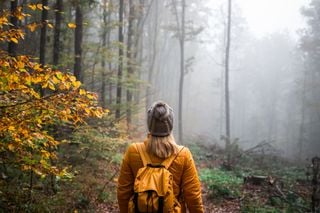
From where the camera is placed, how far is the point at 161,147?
11.0 ft

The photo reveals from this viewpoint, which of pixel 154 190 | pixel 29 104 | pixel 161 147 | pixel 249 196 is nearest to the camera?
pixel 154 190

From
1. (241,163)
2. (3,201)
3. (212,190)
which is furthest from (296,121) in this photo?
(3,201)

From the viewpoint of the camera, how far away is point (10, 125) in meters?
4.75

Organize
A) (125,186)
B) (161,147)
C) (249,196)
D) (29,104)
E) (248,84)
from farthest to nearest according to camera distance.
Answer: (248,84) < (249,196) < (29,104) < (125,186) < (161,147)

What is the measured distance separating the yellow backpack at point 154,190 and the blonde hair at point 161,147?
0.08 meters

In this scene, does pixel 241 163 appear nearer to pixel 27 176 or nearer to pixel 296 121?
pixel 27 176

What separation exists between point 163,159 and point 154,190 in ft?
1.08

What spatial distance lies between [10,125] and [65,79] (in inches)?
38.2

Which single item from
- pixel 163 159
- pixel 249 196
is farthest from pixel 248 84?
pixel 163 159

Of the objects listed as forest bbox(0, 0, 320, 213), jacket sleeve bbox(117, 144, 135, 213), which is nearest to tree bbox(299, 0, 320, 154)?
forest bbox(0, 0, 320, 213)

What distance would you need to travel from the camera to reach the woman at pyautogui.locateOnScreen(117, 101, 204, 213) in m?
3.37

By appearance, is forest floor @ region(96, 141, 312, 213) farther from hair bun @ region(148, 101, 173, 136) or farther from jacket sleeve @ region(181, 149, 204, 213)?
hair bun @ region(148, 101, 173, 136)

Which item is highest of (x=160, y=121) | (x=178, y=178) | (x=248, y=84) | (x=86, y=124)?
(x=248, y=84)

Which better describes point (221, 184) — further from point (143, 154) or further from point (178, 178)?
point (143, 154)
